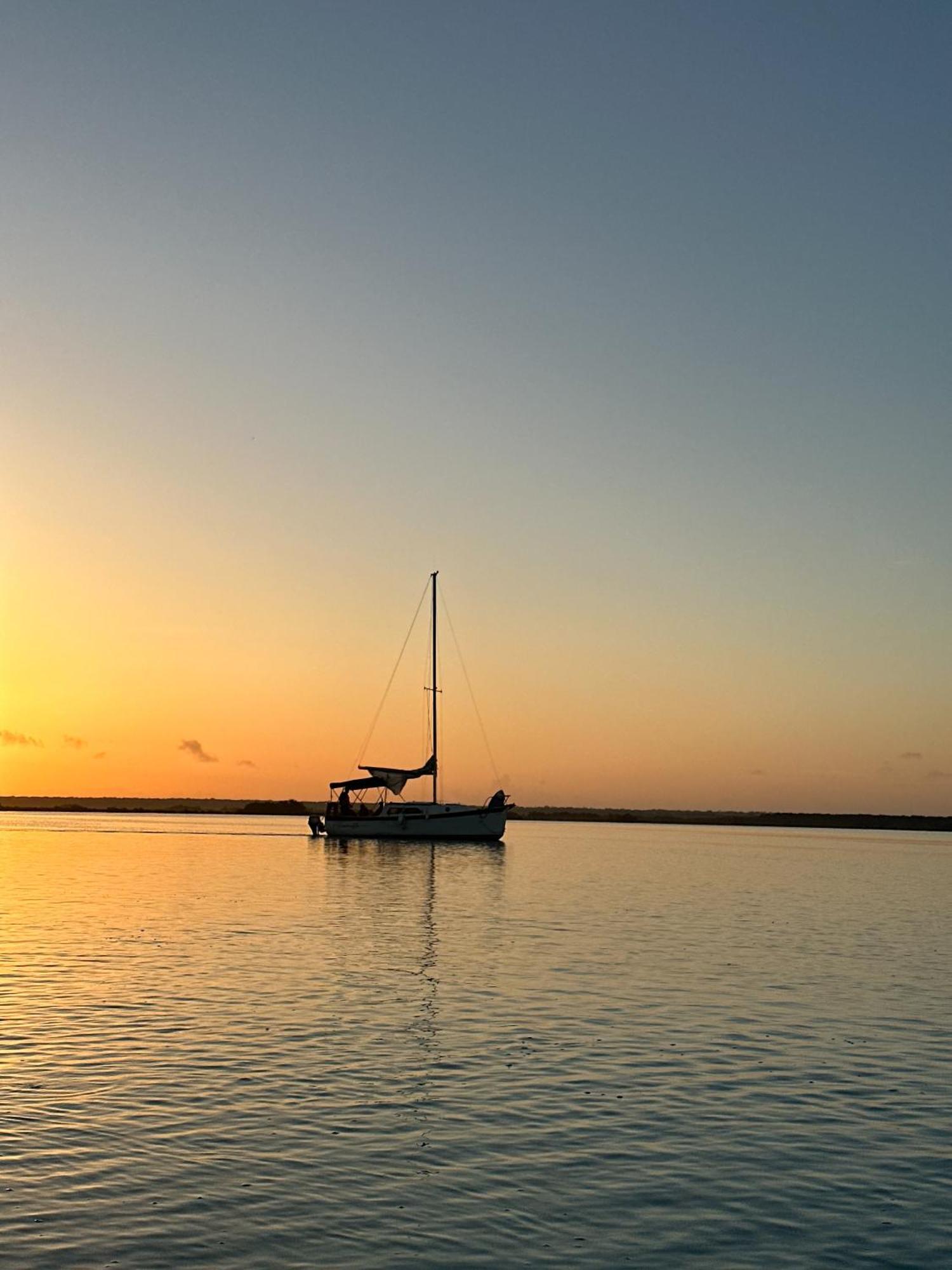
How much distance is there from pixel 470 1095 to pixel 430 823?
105 meters

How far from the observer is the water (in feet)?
49.2

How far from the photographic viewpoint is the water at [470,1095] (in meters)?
15.0

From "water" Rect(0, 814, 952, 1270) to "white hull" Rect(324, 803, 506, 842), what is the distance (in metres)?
73.7

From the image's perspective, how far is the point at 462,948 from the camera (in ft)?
144

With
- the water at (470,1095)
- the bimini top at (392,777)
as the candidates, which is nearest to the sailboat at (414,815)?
the bimini top at (392,777)

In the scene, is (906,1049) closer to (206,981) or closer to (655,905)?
(206,981)

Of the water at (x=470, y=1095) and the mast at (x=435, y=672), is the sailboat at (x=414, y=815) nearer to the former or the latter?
the mast at (x=435, y=672)

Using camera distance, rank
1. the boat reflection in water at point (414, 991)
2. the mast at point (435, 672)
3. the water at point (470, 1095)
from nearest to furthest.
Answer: the water at point (470, 1095) < the boat reflection in water at point (414, 991) < the mast at point (435, 672)

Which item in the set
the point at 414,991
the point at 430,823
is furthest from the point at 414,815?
the point at 414,991

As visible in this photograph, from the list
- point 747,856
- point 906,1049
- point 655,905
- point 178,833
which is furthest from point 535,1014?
point 178,833

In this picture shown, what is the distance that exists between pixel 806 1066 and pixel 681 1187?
29.7 feet

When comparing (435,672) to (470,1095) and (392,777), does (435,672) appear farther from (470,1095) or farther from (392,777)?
(470,1095)

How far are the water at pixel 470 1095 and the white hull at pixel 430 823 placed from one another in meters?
73.7

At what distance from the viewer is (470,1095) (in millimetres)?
21938
